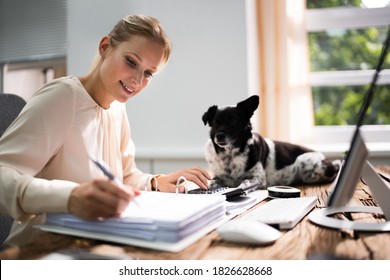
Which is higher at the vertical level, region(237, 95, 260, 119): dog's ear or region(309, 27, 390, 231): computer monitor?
region(237, 95, 260, 119): dog's ear

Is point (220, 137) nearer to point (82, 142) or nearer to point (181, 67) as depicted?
point (82, 142)

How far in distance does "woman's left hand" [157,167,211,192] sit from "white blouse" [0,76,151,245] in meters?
0.08

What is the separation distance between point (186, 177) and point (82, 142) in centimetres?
28

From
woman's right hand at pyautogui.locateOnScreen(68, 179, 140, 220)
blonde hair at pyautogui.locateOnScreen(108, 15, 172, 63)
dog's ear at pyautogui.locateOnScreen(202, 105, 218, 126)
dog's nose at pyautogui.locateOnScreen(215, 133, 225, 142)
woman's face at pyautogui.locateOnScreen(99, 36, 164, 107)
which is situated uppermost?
blonde hair at pyautogui.locateOnScreen(108, 15, 172, 63)

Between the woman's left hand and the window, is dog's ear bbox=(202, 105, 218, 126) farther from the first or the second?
the window

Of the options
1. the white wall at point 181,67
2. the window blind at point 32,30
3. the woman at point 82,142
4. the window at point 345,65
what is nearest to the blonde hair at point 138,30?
the woman at point 82,142

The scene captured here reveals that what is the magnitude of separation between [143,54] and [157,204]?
0.41m

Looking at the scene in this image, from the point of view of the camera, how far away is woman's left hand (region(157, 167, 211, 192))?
985mm

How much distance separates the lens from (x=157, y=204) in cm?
69

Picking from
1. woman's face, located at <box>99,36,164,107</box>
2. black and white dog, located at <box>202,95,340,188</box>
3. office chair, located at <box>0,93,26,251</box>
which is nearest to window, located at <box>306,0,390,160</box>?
black and white dog, located at <box>202,95,340,188</box>

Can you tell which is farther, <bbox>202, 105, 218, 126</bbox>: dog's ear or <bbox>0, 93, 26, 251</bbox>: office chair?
<bbox>202, 105, 218, 126</bbox>: dog's ear

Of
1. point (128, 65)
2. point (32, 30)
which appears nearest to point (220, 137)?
point (128, 65)

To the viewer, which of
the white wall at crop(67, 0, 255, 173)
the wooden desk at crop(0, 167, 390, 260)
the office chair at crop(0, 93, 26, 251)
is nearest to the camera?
the wooden desk at crop(0, 167, 390, 260)
